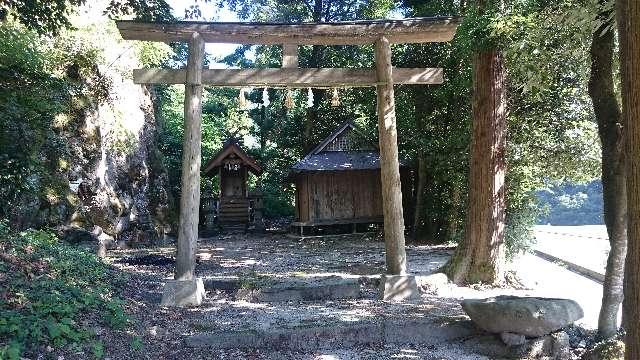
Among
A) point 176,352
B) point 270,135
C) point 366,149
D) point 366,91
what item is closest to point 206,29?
point 176,352

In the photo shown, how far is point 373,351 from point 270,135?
22.1 m

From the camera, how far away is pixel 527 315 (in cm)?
529

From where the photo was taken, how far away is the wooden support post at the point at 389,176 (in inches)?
289

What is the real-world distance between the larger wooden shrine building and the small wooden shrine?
10.2 feet

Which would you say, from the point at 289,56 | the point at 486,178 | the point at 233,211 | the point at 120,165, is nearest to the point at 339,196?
the point at 233,211

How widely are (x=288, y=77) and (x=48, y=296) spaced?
4.43 m

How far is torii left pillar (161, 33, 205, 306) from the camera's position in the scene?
6.74 m

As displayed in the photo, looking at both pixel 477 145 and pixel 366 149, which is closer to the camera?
pixel 477 145

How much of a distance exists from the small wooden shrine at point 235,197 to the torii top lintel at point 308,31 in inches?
533

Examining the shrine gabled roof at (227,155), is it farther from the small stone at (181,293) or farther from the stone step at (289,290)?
the small stone at (181,293)

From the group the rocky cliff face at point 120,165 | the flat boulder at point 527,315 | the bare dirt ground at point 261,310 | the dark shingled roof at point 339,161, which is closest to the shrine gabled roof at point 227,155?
the rocky cliff face at point 120,165

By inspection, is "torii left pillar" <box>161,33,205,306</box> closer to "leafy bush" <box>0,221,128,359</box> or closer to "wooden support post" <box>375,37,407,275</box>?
"leafy bush" <box>0,221,128,359</box>

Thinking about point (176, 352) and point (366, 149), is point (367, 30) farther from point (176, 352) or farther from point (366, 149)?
point (366, 149)

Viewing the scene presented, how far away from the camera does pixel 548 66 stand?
7.10 m
